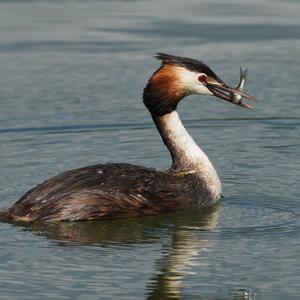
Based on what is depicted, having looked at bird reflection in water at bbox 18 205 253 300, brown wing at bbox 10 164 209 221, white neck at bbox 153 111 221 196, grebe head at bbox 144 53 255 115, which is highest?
grebe head at bbox 144 53 255 115

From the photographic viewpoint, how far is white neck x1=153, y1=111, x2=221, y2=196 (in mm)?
11109

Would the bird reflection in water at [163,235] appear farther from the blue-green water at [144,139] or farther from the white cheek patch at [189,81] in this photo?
the white cheek patch at [189,81]

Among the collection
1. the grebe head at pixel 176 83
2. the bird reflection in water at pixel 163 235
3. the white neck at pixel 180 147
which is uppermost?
the grebe head at pixel 176 83

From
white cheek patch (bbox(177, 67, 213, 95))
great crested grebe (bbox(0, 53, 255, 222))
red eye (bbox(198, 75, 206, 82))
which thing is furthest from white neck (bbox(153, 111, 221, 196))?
red eye (bbox(198, 75, 206, 82))

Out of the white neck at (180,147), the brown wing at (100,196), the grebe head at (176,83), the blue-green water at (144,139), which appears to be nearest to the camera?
the blue-green water at (144,139)

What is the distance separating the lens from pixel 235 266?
8789 mm

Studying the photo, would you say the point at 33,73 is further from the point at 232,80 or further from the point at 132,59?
the point at 232,80

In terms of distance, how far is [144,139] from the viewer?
493 inches

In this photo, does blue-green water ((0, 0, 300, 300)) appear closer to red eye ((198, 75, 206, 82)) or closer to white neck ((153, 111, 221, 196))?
white neck ((153, 111, 221, 196))

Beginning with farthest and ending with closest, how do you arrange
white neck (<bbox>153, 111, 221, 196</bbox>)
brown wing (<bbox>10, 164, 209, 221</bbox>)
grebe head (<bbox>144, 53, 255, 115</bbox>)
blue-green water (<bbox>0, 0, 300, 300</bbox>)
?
white neck (<bbox>153, 111, 221, 196</bbox>), grebe head (<bbox>144, 53, 255, 115</bbox>), brown wing (<bbox>10, 164, 209, 221</bbox>), blue-green water (<bbox>0, 0, 300, 300</bbox>)

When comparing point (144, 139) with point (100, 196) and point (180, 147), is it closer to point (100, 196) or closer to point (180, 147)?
point (180, 147)

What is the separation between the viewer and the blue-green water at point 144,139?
342 inches

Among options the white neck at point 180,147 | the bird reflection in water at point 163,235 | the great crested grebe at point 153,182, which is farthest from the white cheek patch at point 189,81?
the bird reflection in water at point 163,235

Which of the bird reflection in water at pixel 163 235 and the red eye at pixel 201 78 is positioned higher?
the red eye at pixel 201 78
